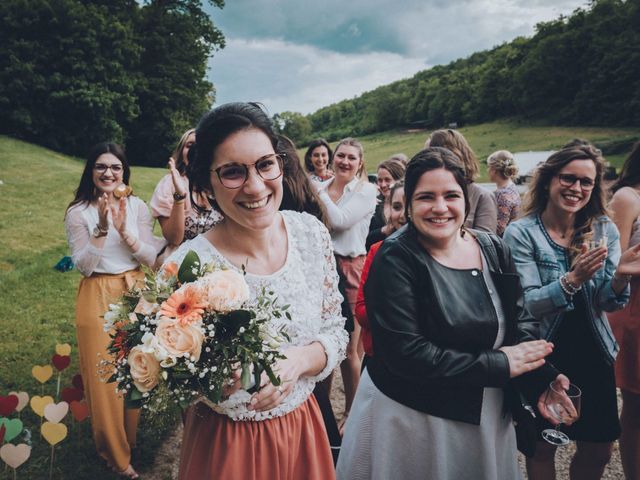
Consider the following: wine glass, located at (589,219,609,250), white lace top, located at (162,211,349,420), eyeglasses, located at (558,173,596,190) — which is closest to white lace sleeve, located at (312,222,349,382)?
white lace top, located at (162,211,349,420)

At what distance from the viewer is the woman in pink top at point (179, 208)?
3.50 m

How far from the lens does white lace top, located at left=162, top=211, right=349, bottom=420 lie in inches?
68.5

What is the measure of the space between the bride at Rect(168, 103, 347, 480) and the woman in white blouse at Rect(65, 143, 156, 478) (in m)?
Result: 1.92

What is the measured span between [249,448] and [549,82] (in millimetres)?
62803

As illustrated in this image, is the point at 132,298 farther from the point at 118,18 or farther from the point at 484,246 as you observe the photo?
the point at 118,18

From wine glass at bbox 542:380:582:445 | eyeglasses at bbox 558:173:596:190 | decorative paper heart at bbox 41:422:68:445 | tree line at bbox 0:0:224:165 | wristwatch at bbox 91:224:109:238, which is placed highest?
tree line at bbox 0:0:224:165

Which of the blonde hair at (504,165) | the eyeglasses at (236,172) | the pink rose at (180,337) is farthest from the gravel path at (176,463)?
the blonde hair at (504,165)

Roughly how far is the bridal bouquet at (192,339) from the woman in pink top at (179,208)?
2.07 m

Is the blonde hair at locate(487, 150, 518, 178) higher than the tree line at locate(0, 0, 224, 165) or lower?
lower

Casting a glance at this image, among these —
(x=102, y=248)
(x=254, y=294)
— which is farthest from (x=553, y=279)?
(x=102, y=248)

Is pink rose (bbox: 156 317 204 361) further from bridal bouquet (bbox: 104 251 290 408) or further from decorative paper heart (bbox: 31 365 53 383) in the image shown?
decorative paper heart (bbox: 31 365 53 383)

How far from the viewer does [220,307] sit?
131 cm

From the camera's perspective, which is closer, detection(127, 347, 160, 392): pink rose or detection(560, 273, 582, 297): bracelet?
detection(127, 347, 160, 392): pink rose

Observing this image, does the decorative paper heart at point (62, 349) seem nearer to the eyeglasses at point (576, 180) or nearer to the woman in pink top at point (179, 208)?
the woman in pink top at point (179, 208)
